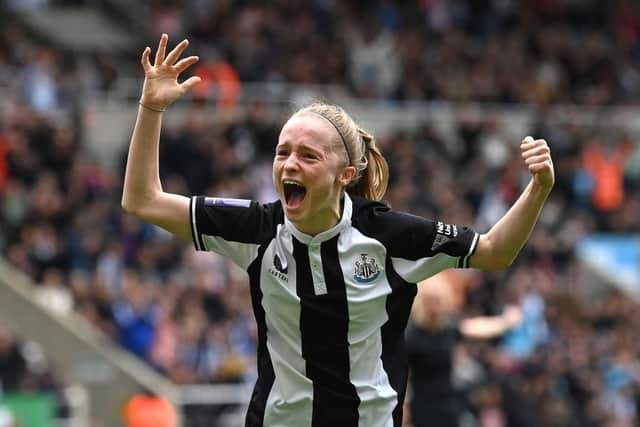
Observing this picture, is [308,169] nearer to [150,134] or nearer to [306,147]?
[306,147]

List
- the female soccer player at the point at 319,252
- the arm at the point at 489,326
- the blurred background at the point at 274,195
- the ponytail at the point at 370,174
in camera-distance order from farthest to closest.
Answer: the blurred background at the point at 274,195, the arm at the point at 489,326, the ponytail at the point at 370,174, the female soccer player at the point at 319,252

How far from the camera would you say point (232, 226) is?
4.56 meters

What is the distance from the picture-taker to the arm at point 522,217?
4336 mm

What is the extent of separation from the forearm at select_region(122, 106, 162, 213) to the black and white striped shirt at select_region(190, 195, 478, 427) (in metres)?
0.18

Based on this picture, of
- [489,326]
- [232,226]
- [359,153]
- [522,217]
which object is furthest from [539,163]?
[489,326]

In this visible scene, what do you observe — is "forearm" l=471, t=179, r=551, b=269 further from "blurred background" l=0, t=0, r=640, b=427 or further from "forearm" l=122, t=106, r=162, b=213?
"blurred background" l=0, t=0, r=640, b=427

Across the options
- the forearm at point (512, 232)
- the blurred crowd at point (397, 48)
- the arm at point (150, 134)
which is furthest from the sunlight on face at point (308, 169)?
the blurred crowd at point (397, 48)

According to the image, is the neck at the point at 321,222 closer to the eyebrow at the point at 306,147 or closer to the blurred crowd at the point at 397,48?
the eyebrow at the point at 306,147

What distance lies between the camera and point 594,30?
25.1 meters

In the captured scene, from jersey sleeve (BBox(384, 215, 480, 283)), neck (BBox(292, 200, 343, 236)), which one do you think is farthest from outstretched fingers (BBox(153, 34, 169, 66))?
jersey sleeve (BBox(384, 215, 480, 283))

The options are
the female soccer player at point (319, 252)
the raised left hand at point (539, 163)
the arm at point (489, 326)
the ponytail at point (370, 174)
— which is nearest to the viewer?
the raised left hand at point (539, 163)

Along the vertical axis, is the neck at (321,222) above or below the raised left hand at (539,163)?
below

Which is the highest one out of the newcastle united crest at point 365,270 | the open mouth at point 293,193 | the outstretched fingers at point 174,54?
the outstretched fingers at point 174,54

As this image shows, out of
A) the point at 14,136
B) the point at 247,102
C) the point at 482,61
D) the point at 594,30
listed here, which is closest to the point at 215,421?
the point at 14,136
